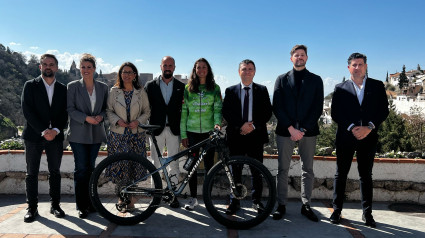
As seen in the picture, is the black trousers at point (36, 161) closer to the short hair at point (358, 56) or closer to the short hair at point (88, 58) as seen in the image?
the short hair at point (88, 58)

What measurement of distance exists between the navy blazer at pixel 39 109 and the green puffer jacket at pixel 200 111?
1.54 metres

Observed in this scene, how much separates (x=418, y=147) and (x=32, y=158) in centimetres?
4345

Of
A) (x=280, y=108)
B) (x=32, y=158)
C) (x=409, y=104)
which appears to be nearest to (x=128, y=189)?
(x=32, y=158)

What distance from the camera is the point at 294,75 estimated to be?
3775mm

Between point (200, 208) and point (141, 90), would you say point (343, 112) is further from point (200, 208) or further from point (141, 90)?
point (141, 90)

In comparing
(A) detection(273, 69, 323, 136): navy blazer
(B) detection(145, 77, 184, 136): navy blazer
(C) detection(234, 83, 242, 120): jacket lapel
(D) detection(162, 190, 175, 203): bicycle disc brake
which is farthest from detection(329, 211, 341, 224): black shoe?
(B) detection(145, 77, 184, 136): navy blazer

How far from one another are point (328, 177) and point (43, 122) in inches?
160

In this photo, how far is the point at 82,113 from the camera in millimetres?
3662

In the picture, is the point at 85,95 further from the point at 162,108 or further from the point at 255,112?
the point at 255,112

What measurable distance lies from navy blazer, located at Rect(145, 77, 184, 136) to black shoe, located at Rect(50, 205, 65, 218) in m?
1.53

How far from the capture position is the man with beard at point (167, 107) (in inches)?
160

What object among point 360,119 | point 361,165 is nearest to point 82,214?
point 361,165

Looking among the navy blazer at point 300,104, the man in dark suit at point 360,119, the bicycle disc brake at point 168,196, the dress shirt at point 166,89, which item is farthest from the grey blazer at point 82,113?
the man in dark suit at point 360,119

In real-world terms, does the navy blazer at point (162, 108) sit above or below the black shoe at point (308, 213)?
above
